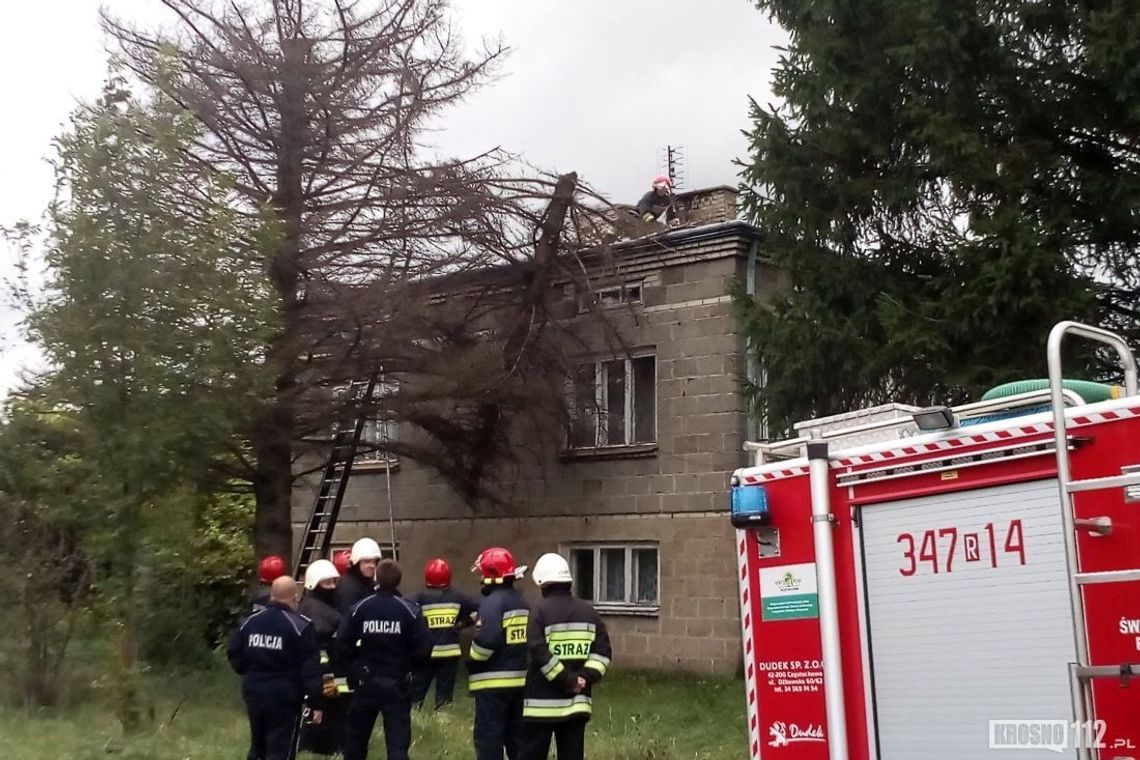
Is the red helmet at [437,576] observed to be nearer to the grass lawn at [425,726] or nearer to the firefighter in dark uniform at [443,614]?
the firefighter in dark uniform at [443,614]

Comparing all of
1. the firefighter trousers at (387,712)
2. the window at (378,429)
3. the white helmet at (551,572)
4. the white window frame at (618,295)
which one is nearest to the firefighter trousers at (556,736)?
the white helmet at (551,572)

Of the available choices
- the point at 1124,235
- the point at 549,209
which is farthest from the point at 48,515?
the point at 1124,235

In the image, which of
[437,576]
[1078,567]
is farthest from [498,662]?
[1078,567]

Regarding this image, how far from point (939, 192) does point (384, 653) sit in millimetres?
6954

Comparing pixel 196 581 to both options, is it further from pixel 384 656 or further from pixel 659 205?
pixel 384 656

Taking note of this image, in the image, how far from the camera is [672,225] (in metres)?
17.3

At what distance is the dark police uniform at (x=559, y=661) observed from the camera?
794cm

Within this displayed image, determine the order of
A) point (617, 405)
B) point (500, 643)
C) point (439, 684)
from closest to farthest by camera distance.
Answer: point (500, 643)
point (439, 684)
point (617, 405)

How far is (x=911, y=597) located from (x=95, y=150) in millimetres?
8576

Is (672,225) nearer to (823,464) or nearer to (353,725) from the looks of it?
(353,725)

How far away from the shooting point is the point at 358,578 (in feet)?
35.4

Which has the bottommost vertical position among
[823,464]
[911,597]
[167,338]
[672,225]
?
[911,597]

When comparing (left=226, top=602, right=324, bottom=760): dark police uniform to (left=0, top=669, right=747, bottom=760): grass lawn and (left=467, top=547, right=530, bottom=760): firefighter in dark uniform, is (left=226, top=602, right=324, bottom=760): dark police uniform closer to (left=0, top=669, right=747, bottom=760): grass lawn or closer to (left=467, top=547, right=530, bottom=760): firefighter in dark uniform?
(left=467, top=547, right=530, bottom=760): firefighter in dark uniform

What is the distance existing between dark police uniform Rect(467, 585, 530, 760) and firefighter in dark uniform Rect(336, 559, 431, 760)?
22.1 inches
